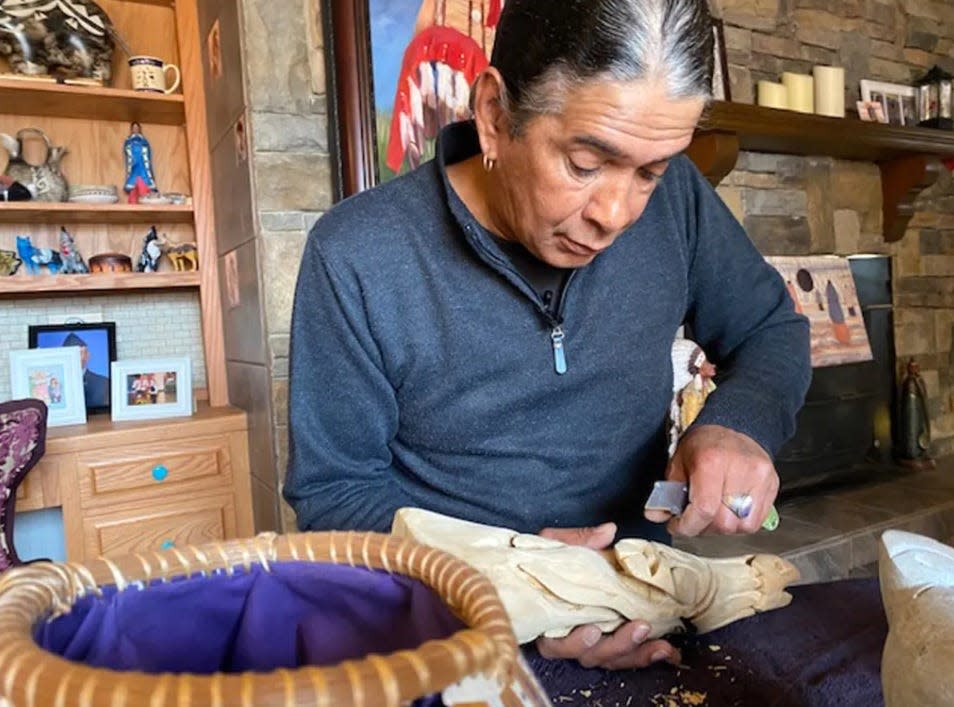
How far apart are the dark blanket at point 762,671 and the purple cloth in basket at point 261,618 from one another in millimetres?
311

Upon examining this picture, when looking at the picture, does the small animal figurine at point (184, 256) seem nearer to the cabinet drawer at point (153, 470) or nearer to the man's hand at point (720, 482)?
the cabinet drawer at point (153, 470)

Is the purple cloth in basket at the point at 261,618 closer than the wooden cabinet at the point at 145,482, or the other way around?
the purple cloth in basket at the point at 261,618

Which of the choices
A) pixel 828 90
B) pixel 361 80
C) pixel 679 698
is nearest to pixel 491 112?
pixel 679 698

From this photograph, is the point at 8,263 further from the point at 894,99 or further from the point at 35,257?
the point at 894,99

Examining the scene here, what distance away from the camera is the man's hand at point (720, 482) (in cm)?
66

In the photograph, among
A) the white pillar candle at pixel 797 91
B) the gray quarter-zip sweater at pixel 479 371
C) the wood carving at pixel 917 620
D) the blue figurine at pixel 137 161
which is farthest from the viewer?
the white pillar candle at pixel 797 91

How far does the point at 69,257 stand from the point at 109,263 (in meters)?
0.14

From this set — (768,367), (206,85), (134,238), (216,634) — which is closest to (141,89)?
(206,85)

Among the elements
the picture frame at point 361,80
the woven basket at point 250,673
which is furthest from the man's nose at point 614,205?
the picture frame at point 361,80

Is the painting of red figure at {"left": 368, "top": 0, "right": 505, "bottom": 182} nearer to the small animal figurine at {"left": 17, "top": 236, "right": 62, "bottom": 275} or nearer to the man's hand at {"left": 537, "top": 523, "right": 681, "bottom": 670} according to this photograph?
the small animal figurine at {"left": 17, "top": 236, "right": 62, "bottom": 275}

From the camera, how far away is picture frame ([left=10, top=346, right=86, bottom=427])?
206 cm

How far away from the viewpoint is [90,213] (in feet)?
7.17

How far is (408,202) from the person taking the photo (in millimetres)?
849

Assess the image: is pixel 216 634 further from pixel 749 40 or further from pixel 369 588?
pixel 749 40
